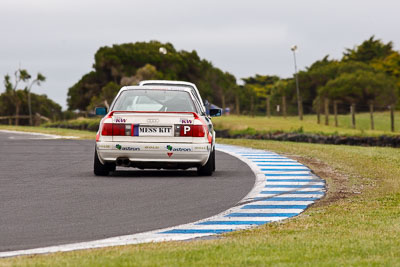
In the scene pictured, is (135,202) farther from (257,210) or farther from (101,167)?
(101,167)

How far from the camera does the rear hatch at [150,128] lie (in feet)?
44.1

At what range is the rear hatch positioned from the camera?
1343cm

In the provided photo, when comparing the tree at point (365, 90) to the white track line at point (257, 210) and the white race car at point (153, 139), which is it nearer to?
the white track line at point (257, 210)

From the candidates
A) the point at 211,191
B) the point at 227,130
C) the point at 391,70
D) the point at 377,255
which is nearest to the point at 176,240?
the point at 377,255

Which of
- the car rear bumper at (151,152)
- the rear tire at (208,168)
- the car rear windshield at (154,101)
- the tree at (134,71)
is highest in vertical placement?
the tree at (134,71)

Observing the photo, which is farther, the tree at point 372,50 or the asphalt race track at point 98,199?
the tree at point 372,50

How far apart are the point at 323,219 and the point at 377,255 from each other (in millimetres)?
2295

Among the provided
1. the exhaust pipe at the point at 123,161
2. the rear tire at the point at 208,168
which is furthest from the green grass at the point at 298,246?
the exhaust pipe at the point at 123,161

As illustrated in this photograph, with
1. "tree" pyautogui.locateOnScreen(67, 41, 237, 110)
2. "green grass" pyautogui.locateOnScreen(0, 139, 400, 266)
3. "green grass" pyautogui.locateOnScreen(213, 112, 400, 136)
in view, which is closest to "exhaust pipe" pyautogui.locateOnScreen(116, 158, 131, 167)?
"green grass" pyautogui.locateOnScreen(0, 139, 400, 266)

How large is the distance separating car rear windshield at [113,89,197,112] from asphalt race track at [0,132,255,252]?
1215 millimetres

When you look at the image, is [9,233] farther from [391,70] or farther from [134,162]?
[391,70]

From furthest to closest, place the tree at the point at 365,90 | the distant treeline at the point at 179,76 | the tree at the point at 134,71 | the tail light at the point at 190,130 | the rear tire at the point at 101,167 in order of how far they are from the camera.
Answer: the tree at the point at 134,71 → the distant treeline at the point at 179,76 → the tree at the point at 365,90 → the rear tire at the point at 101,167 → the tail light at the point at 190,130

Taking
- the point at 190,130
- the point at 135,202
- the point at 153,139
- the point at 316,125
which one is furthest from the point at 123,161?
the point at 316,125

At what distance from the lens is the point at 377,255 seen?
643cm
